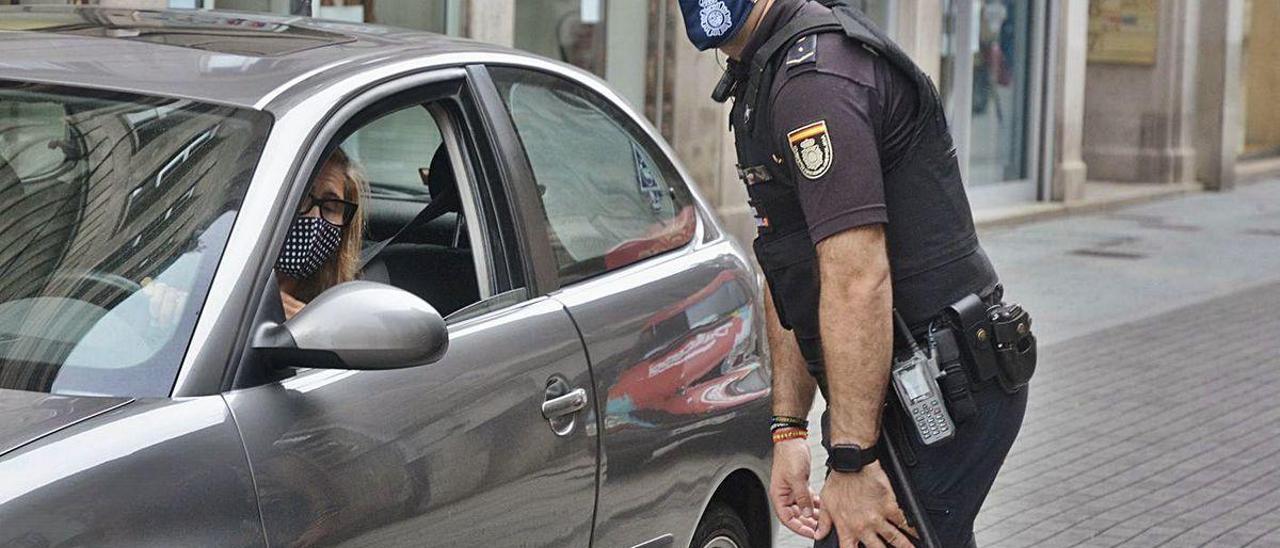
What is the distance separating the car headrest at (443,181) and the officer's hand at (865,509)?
107cm

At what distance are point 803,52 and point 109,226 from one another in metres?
1.14

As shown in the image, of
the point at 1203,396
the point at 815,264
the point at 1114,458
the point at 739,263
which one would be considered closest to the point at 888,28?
the point at 1203,396

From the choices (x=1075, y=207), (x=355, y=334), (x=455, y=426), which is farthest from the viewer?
(x=1075, y=207)

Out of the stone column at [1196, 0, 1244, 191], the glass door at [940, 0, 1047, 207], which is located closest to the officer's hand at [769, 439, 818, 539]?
the glass door at [940, 0, 1047, 207]

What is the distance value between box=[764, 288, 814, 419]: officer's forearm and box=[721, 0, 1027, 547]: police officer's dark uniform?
128 millimetres

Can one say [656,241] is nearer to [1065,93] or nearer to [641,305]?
[641,305]

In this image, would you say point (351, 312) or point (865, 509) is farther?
point (865, 509)

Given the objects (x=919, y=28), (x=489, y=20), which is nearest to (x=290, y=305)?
(x=489, y=20)

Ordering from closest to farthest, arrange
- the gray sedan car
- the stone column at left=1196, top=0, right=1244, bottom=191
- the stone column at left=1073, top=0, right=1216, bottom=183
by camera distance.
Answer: the gray sedan car, the stone column at left=1073, top=0, right=1216, bottom=183, the stone column at left=1196, top=0, right=1244, bottom=191

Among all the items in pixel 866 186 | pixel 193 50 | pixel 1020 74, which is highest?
pixel 193 50

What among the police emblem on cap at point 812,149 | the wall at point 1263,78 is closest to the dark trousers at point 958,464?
the police emblem on cap at point 812,149

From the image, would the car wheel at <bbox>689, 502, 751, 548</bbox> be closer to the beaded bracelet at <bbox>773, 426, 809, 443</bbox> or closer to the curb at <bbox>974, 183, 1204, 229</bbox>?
the beaded bracelet at <bbox>773, 426, 809, 443</bbox>

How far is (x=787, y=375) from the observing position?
3.60m

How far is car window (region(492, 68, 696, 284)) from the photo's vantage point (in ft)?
13.0
